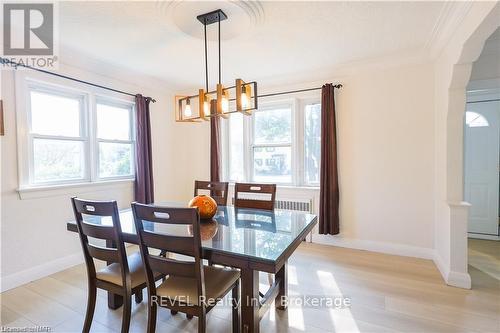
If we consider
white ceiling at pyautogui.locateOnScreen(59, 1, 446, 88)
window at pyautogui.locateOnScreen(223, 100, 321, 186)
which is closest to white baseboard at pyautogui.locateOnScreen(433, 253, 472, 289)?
window at pyautogui.locateOnScreen(223, 100, 321, 186)

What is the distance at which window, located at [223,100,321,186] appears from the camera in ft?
12.3

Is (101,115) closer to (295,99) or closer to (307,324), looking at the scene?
(295,99)

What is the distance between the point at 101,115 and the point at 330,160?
3037mm

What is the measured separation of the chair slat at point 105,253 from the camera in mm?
1646

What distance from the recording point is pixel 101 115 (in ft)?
10.9

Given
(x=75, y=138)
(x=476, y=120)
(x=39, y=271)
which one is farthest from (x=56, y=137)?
(x=476, y=120)

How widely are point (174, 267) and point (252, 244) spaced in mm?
454

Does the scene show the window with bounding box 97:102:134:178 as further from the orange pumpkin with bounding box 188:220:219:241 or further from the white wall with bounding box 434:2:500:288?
the white wall with bounding box 434:2:500:288

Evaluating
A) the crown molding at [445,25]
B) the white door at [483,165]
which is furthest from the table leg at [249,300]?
the white door at [483,165]

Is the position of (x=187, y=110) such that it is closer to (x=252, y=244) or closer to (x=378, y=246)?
(x=252, y=244)

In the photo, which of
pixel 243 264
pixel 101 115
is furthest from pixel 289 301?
pixel 101 115

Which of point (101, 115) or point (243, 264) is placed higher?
point (101, 115)

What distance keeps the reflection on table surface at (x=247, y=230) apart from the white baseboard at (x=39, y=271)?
1.13 metres

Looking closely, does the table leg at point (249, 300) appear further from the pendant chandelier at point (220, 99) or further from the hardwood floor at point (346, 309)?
the pendant chandelier at point (220, 99)
